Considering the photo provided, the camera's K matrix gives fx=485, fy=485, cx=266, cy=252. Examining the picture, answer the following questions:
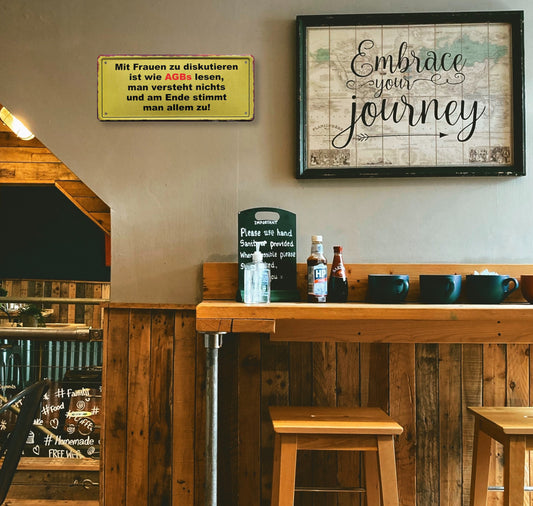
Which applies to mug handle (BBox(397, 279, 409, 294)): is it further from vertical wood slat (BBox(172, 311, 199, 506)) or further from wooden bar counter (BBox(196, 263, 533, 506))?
vertical wood slat (BBox(172, 311, 199, 506))

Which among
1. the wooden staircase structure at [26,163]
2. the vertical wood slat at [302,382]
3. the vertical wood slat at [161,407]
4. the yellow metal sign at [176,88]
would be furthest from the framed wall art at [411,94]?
the wooden staircase structure at [26,163]

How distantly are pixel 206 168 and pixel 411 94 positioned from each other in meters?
0.90

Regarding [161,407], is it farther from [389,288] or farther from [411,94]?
[411,94]

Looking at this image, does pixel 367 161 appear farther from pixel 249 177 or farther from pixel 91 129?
pixel 91 129

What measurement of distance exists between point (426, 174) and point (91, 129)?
140 centimetres

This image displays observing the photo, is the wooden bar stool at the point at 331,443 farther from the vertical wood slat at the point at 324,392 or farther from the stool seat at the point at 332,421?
the vertical wood slat at the point at 324,392

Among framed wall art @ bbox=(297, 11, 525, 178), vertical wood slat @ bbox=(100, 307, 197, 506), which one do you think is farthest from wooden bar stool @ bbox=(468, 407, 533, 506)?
vertical wood slat @ bbox=(100, 307, 197, 506)

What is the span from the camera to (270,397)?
1987 mm

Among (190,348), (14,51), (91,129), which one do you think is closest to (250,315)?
(190,348)

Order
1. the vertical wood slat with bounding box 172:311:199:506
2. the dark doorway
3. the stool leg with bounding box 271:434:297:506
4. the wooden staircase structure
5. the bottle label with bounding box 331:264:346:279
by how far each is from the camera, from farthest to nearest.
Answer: the dark doorway
the wooden staircase structure
the vertical wood slat with bounding box 172:311:199:506
the bottle label with bounding box 331:264:346:279
the stool leg with bounding box 271:434:297:506

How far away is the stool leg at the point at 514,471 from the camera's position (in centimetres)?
158

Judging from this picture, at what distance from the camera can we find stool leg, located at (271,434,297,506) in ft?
5.03

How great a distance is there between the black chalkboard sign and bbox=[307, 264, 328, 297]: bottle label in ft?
0.27

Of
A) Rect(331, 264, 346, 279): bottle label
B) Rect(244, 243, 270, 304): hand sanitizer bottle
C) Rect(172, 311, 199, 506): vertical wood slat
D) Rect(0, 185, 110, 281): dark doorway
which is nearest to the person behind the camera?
Rect(244, 243, 270, 304): hand sanitizer bottle
